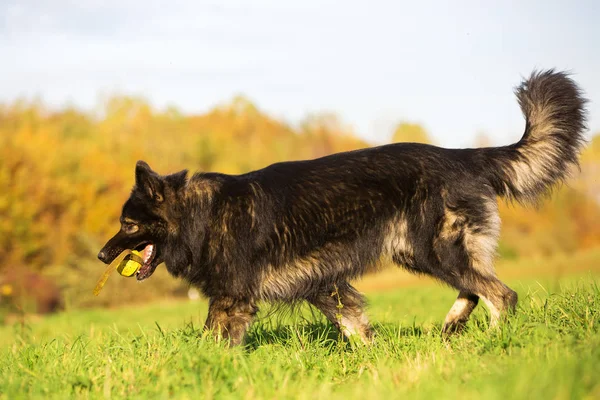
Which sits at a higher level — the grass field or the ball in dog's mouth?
the ball in dog's mouth

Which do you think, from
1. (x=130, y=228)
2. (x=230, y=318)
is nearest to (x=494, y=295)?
(x=230, y=318)

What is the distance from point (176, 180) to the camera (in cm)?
621

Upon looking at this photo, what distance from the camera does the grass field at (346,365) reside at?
3.62m

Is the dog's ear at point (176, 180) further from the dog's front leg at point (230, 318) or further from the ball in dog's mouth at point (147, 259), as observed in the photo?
the dog's front leg at point (230, 318)

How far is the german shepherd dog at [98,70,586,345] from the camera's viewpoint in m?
5.88

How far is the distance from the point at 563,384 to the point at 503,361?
0.85 m

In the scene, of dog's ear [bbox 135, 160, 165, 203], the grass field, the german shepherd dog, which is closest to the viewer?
the grass field

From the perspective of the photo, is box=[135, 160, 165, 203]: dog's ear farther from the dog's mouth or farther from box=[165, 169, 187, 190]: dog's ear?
the dog's mouth

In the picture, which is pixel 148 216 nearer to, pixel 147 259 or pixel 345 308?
pixel 147 259

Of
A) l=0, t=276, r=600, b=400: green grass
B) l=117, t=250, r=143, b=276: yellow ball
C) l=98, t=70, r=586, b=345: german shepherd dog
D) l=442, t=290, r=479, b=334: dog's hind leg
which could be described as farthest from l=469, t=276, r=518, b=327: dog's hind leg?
l=117, t=250, r=143, b=276: yellow ball

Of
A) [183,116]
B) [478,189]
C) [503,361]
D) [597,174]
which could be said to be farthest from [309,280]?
[183,116]

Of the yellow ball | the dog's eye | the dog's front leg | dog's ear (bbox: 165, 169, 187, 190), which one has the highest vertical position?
dog's ear (bbox: 165, 169, 187, 190)

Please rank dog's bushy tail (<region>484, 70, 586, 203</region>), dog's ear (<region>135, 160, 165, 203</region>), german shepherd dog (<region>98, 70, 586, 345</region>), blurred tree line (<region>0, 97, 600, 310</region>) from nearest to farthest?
german shepherd dog (<region>98, 70, 586, 345</region>), dog's ear (<region>135, 160, 165, 203</region>), dog's bushy tail (<region>484, 70, 586, 203</region>), blurred tree line (<region>0, 97, 600, 310</region>)

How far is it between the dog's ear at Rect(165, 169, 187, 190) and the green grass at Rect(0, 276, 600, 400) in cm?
144
